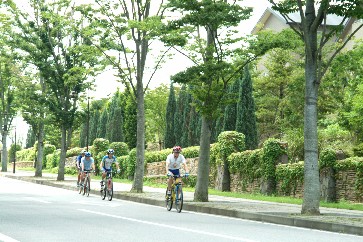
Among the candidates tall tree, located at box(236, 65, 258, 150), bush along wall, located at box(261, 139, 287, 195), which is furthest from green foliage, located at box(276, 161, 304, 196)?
tall tree, located at box(236, 65, 258, 150)

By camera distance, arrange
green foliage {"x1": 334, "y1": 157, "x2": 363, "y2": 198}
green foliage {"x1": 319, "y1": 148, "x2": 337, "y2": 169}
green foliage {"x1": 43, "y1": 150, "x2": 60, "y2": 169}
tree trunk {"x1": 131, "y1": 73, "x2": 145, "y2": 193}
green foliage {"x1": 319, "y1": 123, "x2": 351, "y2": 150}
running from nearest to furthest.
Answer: green foliage {"x1": 334, "y1": 157, "x2": 363, "y2": 198} → green foliage {"x1": 319, "y1": 148, "x2": 337, "y2": 169} → tree trunk {"x1": 131, "y1": 73, "x2": 145, "y2": 193} → green foliage {"x1": 319, "y1": 123, "x2": 351, "y2": 150} → green foliage {"x1": 43, "y1": 150, "x2": 60, "y2": 169}

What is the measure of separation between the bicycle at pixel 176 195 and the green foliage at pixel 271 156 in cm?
791

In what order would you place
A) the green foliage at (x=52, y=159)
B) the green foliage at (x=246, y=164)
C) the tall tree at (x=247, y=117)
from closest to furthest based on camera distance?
1. the green foliage at (x=246, y=164)
2. the tall tree at (x=247, y=117)
3. the green foliage at (x=52, y=159)

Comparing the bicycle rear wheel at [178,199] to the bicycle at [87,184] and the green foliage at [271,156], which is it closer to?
the green foliage at [271,156]

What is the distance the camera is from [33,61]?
4441 cm

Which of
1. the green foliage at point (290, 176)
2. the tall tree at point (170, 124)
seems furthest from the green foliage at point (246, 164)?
the tall tree at point (170, 124)

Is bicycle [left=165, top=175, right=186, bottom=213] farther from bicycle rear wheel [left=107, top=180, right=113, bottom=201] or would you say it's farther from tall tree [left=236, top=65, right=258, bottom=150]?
tall tree [left=236, top=65, right=258, bottom=150]

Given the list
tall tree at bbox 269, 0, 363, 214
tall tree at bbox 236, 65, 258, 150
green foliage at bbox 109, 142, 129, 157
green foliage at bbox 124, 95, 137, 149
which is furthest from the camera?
green foliage at bbox 124, 95, 137, 149

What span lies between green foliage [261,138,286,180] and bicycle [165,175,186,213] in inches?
311

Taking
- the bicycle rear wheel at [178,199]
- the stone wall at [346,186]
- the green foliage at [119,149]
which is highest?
the green foliage at [119,149]

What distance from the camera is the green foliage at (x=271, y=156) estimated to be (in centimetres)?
2831

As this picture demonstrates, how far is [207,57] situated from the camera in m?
23.0

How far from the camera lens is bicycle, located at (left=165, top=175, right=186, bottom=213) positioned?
20.6 metres

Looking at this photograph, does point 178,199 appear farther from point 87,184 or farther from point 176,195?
point 87,184
